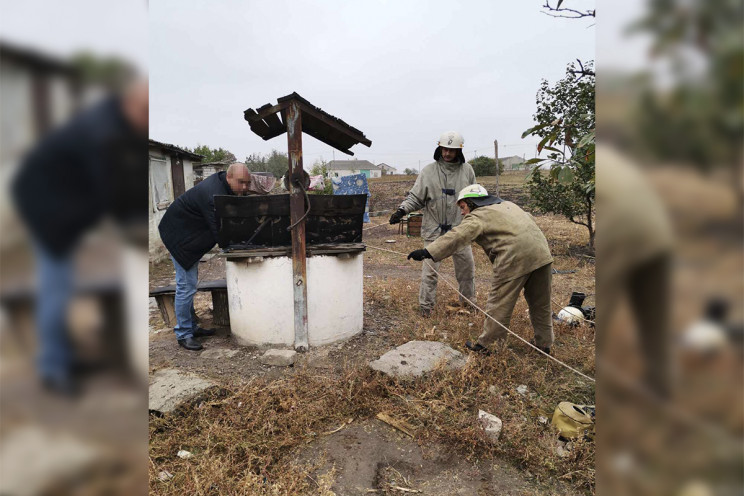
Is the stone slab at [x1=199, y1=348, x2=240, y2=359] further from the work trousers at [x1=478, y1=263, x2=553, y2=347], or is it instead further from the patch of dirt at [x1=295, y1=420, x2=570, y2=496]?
the work trousers at [x1=478, y1=263, x2=553, y2=347]

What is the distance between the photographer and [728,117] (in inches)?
14.4

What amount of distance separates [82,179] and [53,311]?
15 centimetres

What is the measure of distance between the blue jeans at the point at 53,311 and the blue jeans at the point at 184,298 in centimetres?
454

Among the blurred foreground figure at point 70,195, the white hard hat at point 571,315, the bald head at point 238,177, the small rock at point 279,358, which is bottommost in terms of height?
the small rock at point 279,358

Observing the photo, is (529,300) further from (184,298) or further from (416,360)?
(184,298)

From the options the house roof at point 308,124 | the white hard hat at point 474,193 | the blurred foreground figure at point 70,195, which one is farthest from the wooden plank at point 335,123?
the blurred foreground figure at point 70,195

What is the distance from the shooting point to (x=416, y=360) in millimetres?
4051

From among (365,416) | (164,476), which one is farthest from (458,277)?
(164,476)

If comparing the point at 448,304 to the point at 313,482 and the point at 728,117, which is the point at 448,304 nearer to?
the point at 313,482

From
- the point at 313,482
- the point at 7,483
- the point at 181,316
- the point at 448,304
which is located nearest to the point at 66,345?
the point at 7,483

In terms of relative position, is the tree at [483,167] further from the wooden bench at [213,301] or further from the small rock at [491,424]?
the small rock at [491,424]

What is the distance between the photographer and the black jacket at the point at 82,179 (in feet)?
1.37

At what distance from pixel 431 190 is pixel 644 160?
534 cm

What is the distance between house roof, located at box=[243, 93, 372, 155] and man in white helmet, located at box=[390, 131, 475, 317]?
1077mm
